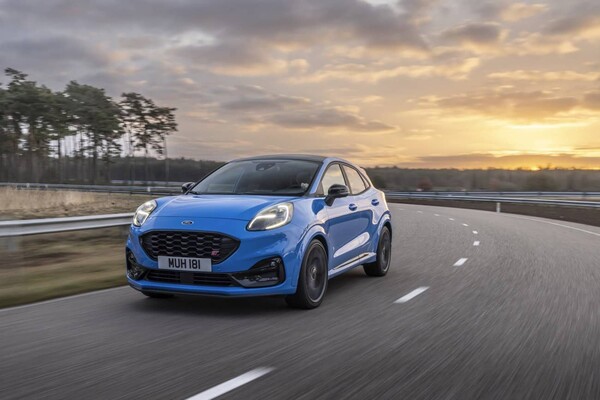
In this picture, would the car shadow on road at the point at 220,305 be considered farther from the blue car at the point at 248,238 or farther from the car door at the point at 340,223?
the car door at the point at 340,223

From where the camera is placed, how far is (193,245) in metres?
6.26

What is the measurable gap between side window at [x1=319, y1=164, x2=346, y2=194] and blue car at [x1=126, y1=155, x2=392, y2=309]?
3 cm

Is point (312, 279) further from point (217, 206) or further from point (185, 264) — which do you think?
point (185, 264)

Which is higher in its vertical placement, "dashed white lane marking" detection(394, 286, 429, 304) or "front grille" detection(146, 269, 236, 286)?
"front grille" detection(146, 269, 236, 286)

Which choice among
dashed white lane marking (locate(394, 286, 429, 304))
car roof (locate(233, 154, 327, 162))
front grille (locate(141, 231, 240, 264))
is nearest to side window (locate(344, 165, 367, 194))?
car roof (locate(233, 154, 327, 162))

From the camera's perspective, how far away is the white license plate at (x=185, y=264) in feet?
20.3

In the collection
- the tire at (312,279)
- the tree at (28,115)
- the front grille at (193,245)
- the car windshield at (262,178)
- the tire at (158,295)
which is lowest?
the tire at (158,295)

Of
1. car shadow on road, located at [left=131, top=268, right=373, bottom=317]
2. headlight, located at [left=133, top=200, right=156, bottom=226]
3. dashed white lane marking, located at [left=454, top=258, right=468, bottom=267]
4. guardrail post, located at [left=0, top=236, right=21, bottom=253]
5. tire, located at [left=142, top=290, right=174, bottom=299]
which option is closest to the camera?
car shadow on road, located at [left=131, top=268, right=373, bottom=317]

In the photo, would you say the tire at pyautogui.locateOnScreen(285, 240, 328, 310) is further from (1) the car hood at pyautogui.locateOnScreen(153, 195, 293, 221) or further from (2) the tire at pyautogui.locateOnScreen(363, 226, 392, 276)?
(2) the tire at pyautogui.locateOnScreen(363, 226, 392, 276)

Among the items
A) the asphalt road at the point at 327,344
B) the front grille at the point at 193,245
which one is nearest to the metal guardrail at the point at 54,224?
the asphalt road at the point at 327,344

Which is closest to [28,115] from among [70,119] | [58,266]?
[70,119]

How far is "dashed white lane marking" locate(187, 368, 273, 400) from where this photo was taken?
3.82 m

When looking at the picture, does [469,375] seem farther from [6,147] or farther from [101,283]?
[6,147]

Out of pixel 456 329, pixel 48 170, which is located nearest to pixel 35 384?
pixel 456 329
